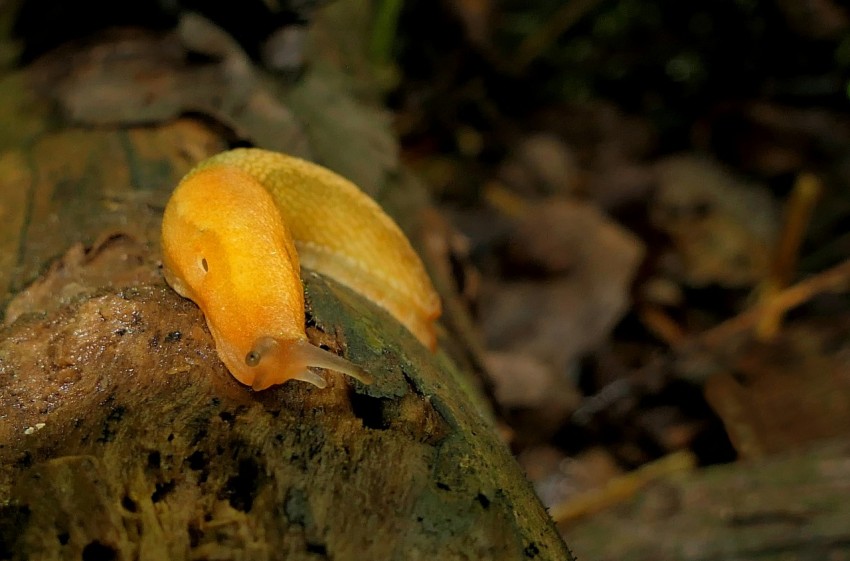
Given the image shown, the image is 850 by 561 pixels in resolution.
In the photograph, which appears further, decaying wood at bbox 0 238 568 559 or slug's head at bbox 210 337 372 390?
slug's head at bbox 210 337 372 390

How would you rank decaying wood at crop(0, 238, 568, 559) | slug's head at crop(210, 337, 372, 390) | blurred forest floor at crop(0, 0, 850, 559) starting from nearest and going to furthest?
1. decaying wood at crop(0, 238, 568, 559)
2. slug's head at crop(210, 337, 372, 390)
3. blurred forest floor at crop(0, 0, 850, 559)

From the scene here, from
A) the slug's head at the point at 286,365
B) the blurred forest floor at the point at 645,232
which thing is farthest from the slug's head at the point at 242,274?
the blurred forest floor at the point at 645,232

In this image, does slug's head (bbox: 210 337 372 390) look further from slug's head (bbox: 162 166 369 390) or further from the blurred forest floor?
the blurred forest floor

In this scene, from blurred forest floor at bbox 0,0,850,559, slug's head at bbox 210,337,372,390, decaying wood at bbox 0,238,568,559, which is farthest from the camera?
blurred forest floor at bbox 0,0,850,559

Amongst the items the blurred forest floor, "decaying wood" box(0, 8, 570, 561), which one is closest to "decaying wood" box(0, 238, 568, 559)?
"decaying wood" box(0, 8, 570, 561)

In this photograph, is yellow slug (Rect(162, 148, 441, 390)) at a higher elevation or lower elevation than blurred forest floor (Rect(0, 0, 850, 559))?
lower

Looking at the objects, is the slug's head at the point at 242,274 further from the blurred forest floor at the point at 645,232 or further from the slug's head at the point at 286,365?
the blurred forest floor at the point at 645,232

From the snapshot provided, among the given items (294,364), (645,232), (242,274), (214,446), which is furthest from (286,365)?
(645,232)
